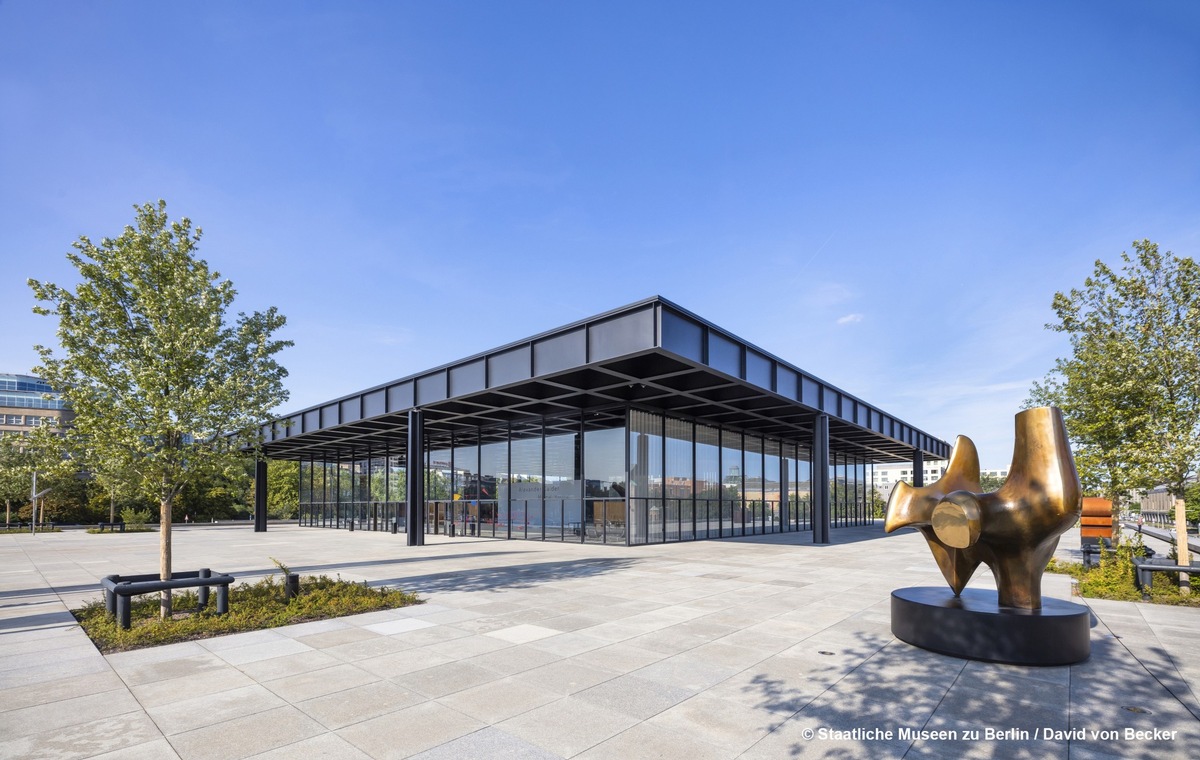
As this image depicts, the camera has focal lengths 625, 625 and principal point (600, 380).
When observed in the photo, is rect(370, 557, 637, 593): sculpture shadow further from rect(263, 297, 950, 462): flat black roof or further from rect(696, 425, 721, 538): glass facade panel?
rect(696, 425, 721, 538): glass facade panel

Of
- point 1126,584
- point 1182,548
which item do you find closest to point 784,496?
point 1126,584

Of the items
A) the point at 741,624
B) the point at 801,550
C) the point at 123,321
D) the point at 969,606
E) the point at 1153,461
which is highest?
the point at 123,321

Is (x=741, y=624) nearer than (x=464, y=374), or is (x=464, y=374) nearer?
(x=741, y=624)

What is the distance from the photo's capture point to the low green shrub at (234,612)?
30.4 ft

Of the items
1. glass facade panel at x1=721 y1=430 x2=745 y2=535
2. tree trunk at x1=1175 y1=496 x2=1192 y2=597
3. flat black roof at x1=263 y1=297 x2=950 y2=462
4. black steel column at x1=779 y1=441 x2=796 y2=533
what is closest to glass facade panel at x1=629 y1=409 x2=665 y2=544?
flat black roof at x1=263 y1=297 x2=950 y2=462

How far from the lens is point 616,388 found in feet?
79.3

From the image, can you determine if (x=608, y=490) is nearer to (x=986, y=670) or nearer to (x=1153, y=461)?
(x=1153, y=461)

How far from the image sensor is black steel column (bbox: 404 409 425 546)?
27.2m

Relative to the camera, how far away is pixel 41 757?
5133 mm

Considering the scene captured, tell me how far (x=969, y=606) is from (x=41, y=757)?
10.2 m

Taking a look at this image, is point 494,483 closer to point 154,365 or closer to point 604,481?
point 604,481

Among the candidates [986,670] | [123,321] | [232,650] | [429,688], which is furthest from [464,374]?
[986,670]

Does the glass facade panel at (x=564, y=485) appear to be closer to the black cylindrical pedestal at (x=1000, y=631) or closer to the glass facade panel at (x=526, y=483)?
the glass facade panel at (x=526, y=483)

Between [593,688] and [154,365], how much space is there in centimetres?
929
